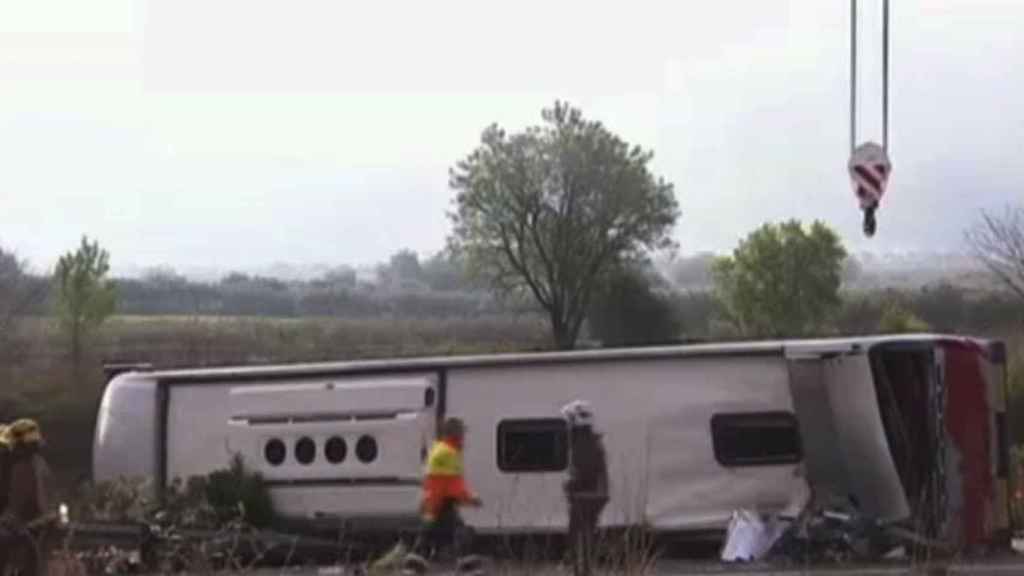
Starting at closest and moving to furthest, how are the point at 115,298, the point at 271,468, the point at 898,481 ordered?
the point at 898,481 < the point at 271,468 < the point at 115,298

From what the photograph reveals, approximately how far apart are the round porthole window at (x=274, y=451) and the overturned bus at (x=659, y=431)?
0.05 ft

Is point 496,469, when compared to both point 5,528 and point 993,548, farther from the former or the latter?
point 5,528

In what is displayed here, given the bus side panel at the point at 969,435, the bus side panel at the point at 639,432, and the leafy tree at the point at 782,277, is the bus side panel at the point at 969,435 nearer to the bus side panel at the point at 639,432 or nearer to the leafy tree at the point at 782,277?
the bus side panel at the point at 639,432

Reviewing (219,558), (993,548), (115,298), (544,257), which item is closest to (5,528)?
(219,558)

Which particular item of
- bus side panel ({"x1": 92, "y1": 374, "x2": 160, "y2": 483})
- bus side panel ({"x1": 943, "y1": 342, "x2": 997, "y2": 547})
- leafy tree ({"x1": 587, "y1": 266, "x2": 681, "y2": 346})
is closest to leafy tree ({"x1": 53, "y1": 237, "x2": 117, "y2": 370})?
leafy tree ({"x1": 587, "y1": 266, "x2": 681, "y2": 346})

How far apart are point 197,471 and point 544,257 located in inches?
1900

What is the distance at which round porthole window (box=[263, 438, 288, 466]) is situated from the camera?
21.3 metres

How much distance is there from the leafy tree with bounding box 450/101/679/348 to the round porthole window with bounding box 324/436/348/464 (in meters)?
47.8

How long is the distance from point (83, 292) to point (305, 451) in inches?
1418

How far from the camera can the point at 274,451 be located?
2141 centimetres

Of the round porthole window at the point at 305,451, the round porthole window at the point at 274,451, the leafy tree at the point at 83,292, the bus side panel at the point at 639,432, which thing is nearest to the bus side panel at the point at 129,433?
the round porthole window at the point at 274,451

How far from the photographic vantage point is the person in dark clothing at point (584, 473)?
1775 centimetres

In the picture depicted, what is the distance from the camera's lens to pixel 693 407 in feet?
63.7

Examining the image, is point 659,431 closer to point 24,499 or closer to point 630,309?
point 24,499
